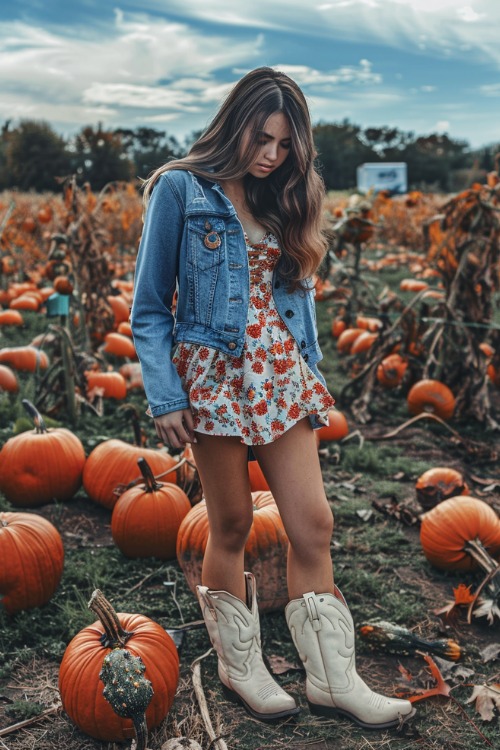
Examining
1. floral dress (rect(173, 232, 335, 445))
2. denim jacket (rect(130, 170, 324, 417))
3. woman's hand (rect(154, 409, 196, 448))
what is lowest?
woman's hand (rect(154, 409, 196, 448))

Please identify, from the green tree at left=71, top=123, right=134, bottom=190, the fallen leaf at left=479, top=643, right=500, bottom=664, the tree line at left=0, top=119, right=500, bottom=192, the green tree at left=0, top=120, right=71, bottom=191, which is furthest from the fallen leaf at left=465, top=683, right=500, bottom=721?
the green tree at left=0, top=120, right=71, bottom=191

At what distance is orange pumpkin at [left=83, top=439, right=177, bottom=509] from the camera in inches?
150

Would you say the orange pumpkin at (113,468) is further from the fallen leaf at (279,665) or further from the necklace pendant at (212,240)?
the necklace pendant at (212,240)

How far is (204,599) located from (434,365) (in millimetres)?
4000

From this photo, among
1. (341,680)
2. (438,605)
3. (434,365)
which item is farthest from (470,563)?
(434,365)

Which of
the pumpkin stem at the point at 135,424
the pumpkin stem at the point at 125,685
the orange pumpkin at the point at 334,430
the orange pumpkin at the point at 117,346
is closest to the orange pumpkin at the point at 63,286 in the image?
the orange pumpkin at the point at 117,346

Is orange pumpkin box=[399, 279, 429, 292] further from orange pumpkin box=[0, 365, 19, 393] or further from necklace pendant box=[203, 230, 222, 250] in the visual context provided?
necklace pendant box=[203, 230, 222, 250]

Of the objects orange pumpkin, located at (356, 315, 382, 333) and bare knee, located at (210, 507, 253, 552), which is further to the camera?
orange pumpkin, located at (356, 315, 382, 333)

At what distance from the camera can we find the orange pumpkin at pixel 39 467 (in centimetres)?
382

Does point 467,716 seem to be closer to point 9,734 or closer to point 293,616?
point 293,616

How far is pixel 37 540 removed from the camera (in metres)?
2.96

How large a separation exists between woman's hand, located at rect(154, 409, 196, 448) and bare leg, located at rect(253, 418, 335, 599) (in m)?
0.25

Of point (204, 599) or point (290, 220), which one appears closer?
point (290, 220)

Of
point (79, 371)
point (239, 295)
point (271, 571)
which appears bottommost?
point (271, 571)
